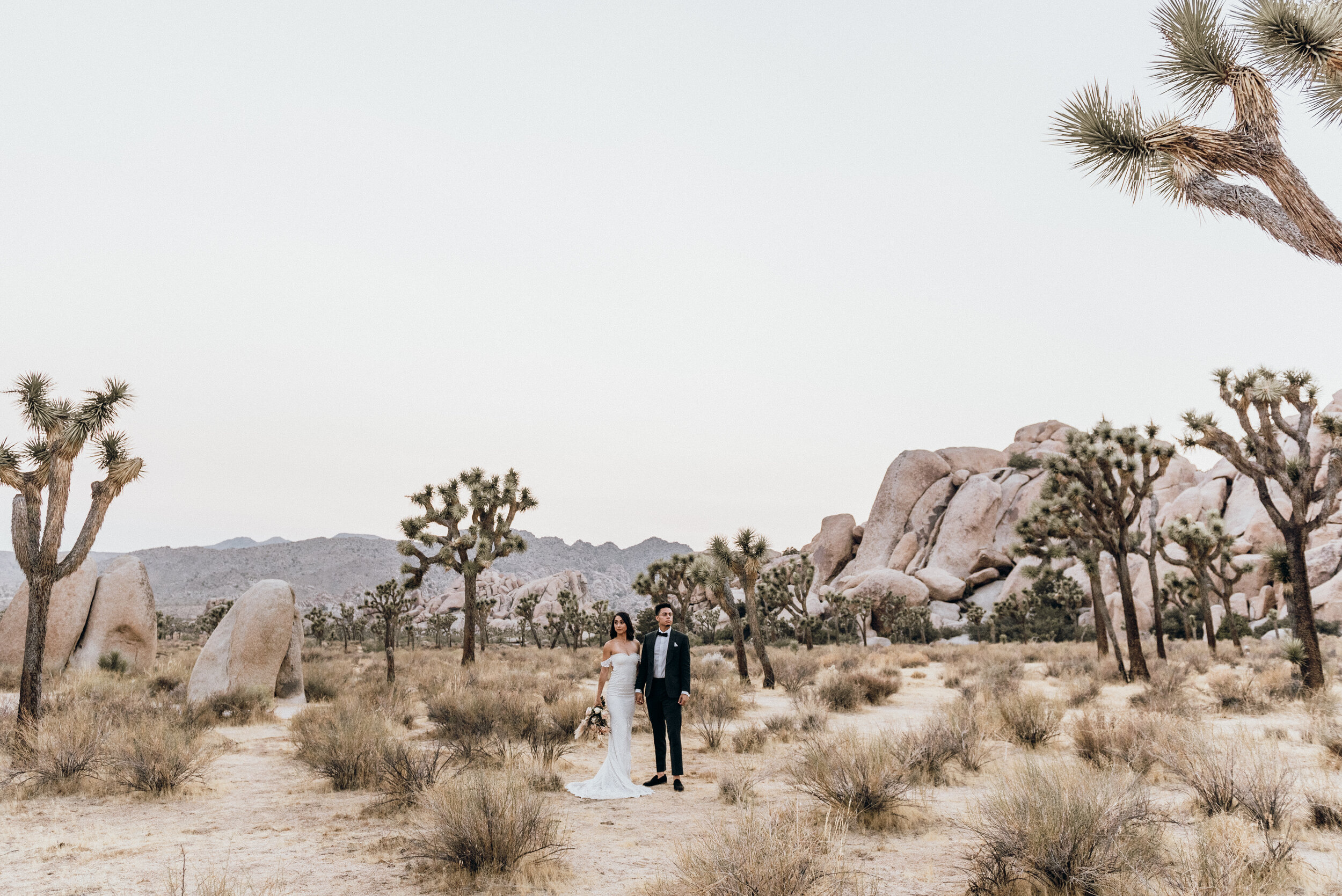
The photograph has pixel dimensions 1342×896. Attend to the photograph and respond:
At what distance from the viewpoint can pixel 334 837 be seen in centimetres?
591

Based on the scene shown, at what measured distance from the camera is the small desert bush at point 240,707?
41.0ft

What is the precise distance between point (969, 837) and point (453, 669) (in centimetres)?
1756

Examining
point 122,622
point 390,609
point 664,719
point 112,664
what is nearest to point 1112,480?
point 664,719

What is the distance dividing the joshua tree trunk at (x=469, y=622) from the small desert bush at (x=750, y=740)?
13.9 metres

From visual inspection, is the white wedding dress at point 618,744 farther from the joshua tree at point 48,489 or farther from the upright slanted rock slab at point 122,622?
the upright slanted rock slab at point 122,622

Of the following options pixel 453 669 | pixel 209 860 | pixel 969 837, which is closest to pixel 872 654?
pixel 453 669

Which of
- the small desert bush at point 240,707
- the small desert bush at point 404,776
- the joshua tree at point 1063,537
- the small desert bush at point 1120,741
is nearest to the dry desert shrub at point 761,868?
the small desert bush at point 404,776

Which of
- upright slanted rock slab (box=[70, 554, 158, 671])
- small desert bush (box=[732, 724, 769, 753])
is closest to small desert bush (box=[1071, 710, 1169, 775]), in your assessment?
small desert bush (box=[732, 724, 769, 753])

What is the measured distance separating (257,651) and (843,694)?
36.8 feet

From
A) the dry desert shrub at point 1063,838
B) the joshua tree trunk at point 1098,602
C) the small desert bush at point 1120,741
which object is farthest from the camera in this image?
the joshua tree trunk at point 1098,602

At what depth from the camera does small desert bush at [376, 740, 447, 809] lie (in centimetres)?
663

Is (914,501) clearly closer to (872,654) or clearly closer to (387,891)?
(872,654)

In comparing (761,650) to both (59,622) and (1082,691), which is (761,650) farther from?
(59,622)

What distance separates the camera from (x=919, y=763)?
292 inches
